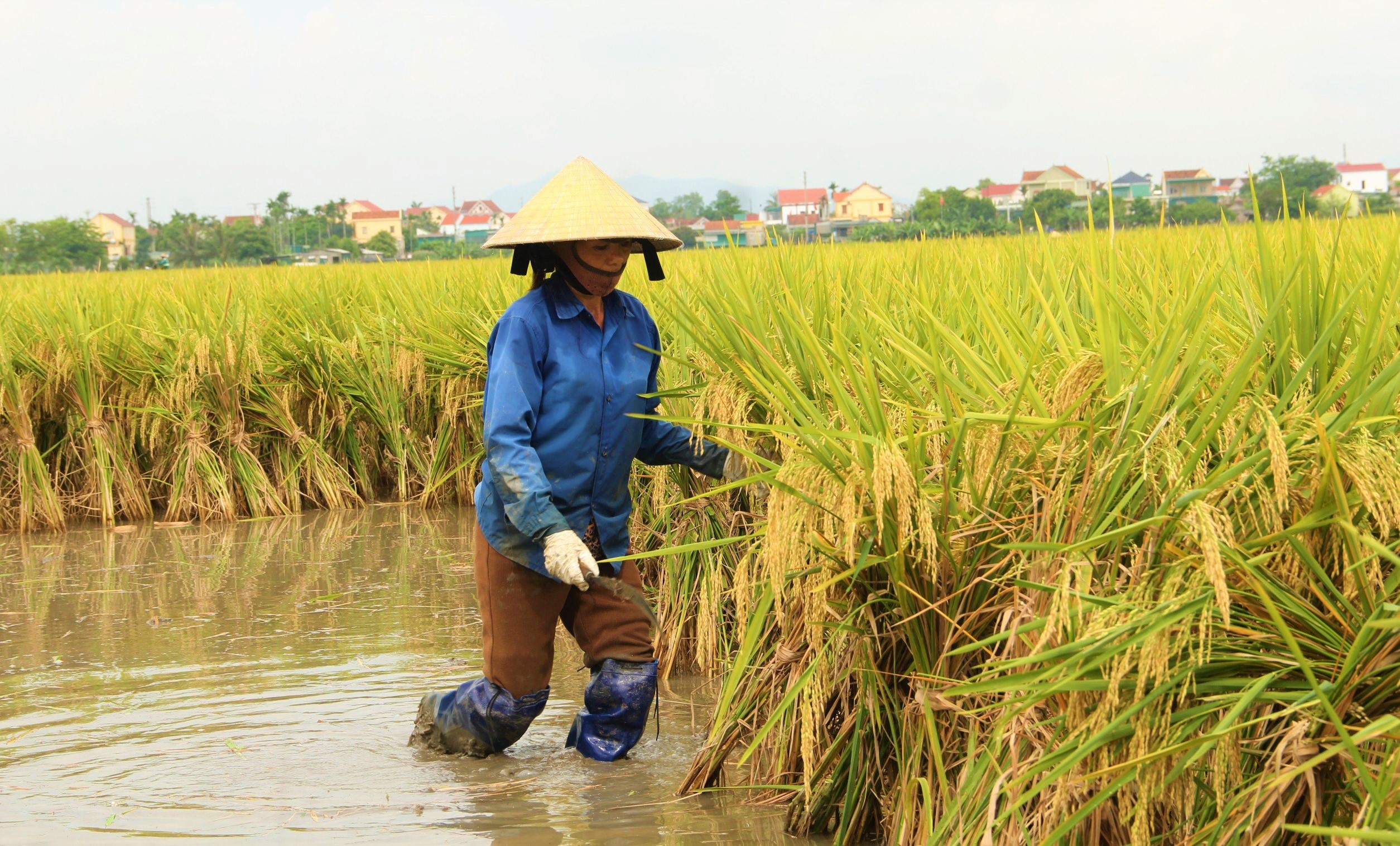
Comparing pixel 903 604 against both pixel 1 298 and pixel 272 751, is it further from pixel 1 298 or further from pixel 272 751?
pixel 1 298

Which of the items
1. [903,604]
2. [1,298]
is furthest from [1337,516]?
[1,298]

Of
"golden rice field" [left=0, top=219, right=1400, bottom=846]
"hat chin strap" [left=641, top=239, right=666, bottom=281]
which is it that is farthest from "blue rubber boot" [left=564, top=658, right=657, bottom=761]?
"hat chin strap" [left=641, top=239, right=666, bottom=281]

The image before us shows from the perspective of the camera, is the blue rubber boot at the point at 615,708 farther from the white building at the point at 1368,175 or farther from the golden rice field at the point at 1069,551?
the white building at the point at 1368,175

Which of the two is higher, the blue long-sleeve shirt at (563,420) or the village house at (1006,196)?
the village house at (1006,196)

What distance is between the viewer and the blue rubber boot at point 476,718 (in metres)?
3.11

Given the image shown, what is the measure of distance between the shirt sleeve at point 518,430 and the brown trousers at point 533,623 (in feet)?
0.64

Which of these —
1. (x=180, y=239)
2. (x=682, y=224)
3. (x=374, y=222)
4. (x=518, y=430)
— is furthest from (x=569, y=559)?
(x=374, y=222)

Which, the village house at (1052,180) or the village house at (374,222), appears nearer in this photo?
the village house at (1052,180)

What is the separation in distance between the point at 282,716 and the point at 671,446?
1.52m

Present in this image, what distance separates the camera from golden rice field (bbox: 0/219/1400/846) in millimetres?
1562

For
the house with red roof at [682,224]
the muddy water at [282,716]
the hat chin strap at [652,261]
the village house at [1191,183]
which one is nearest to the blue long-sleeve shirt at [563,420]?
the hat chin strap at [652,261]

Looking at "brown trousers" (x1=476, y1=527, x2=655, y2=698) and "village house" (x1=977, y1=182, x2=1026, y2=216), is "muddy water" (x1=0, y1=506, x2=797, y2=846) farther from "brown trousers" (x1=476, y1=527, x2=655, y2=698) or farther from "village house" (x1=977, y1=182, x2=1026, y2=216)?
"village house" (x1=977, y1=182, x2=1026, y2=216)

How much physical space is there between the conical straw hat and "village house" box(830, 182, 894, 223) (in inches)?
3338

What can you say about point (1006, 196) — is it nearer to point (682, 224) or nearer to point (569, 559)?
point (682, 224)
